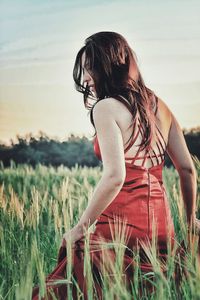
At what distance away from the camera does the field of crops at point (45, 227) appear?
138 cm

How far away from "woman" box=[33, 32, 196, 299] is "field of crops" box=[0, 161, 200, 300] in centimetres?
7

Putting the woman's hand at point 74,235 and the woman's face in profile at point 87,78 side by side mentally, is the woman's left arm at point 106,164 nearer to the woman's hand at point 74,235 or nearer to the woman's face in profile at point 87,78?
the woman's hand at point 74,235

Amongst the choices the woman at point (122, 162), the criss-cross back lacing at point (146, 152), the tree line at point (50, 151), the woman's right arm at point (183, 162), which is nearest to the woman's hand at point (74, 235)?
the woman at point (122, 162)

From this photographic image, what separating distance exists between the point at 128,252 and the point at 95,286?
4.9 inches

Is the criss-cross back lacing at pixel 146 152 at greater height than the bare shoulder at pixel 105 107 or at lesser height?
lesser

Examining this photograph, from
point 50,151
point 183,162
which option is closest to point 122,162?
point 183,162

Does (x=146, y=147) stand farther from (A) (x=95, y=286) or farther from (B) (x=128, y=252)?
(A) (x=95, y=286)

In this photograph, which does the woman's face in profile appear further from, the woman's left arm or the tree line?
the tree line

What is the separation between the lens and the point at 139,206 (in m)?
1.53

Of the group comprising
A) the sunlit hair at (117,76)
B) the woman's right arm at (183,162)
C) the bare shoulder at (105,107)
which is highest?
the sunlit hair at (117,76)

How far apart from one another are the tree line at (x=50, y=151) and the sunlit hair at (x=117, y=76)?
50 cm

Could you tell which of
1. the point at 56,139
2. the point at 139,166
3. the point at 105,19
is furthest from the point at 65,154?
the point at 139,166

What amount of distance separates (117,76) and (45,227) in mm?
648

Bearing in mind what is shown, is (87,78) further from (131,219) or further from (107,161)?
(131,219)
